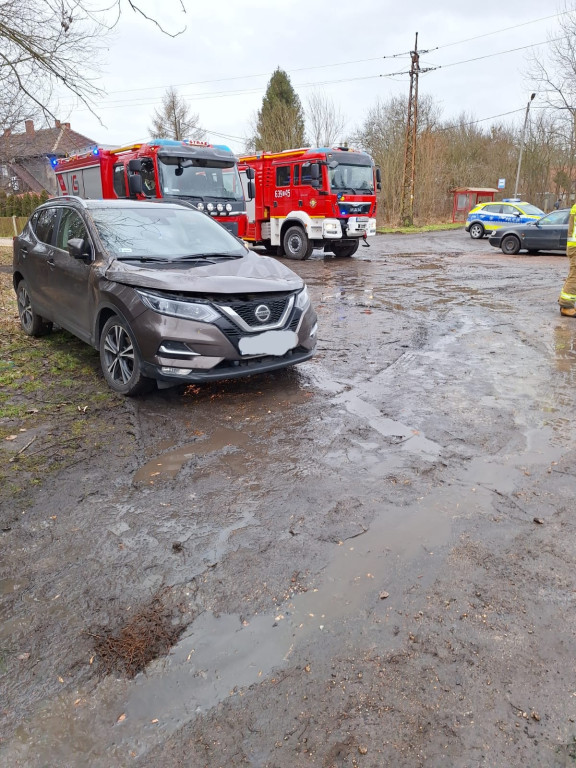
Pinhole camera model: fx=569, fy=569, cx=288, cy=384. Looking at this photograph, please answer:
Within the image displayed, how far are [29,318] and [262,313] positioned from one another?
3.98 metres

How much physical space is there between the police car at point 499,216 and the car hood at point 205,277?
811 inches

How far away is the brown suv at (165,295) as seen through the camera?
183 inches

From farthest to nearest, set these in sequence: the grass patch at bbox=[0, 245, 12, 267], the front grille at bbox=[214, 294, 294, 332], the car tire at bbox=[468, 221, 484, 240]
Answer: the car tire at bbox=[468, 221, 484, 240]
the grass patch at bbox=[0, 245, 12, 267]
the front grille at bbox=[214, 294, 294, 332]

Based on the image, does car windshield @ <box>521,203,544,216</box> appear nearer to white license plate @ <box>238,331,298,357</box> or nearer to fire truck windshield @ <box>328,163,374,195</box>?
fire truck windshield @ <box>328,163,374,195</box>

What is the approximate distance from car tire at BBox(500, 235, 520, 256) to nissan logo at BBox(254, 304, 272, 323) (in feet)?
52.7

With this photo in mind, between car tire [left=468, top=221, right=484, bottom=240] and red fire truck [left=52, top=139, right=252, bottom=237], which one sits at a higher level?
red fire truck [left=52, top=139, right=252, bottom=237]

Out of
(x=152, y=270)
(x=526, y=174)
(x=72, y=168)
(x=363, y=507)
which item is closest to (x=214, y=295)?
(x=152, y=270)

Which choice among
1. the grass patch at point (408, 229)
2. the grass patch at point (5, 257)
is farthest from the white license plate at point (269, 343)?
the grass patch at point (408, 229)

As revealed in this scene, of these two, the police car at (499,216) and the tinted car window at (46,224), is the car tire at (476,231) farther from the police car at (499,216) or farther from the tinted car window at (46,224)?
the tinted car window at (46,224)

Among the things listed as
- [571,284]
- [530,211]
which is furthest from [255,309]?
[530,211]

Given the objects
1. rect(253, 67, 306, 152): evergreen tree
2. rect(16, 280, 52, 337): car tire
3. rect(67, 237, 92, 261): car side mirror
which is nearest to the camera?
rect(67, 237, 92, 261): car side mirror

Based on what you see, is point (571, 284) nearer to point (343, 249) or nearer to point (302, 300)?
point (302, 300)

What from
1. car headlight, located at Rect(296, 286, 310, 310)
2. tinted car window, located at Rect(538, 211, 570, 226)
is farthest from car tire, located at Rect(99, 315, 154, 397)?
tinted car window, located at Rect(538, 211, 570, 226)

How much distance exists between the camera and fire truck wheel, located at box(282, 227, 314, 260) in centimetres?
1688
